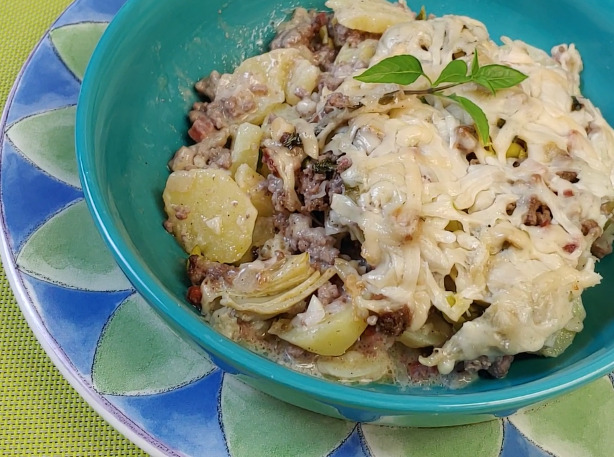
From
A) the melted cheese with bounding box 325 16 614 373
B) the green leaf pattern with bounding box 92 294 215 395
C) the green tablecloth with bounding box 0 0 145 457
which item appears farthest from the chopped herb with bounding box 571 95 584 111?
the green tablecloth with bounding box 0 0 145 457

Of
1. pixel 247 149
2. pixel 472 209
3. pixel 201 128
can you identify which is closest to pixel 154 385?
pixel 247 149

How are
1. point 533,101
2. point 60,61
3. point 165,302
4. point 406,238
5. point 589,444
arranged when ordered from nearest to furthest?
point 165,302, point 406,238, point 589,444, point 533,101, point 60,61

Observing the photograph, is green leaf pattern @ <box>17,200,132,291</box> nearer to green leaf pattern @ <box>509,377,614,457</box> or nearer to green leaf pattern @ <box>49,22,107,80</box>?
green leaf pattern @ <box>49,22,107,80</box>

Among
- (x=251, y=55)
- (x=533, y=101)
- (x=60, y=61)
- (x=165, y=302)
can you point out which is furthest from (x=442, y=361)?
(x=60, y=61)

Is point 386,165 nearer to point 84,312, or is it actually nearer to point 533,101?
point 533,101

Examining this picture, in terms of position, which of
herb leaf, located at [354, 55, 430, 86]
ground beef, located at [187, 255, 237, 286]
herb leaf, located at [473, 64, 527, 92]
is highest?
herb leaf, located at [354, 55, 430, 86]

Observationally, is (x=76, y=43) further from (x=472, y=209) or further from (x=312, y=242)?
(x=472, y=209)
